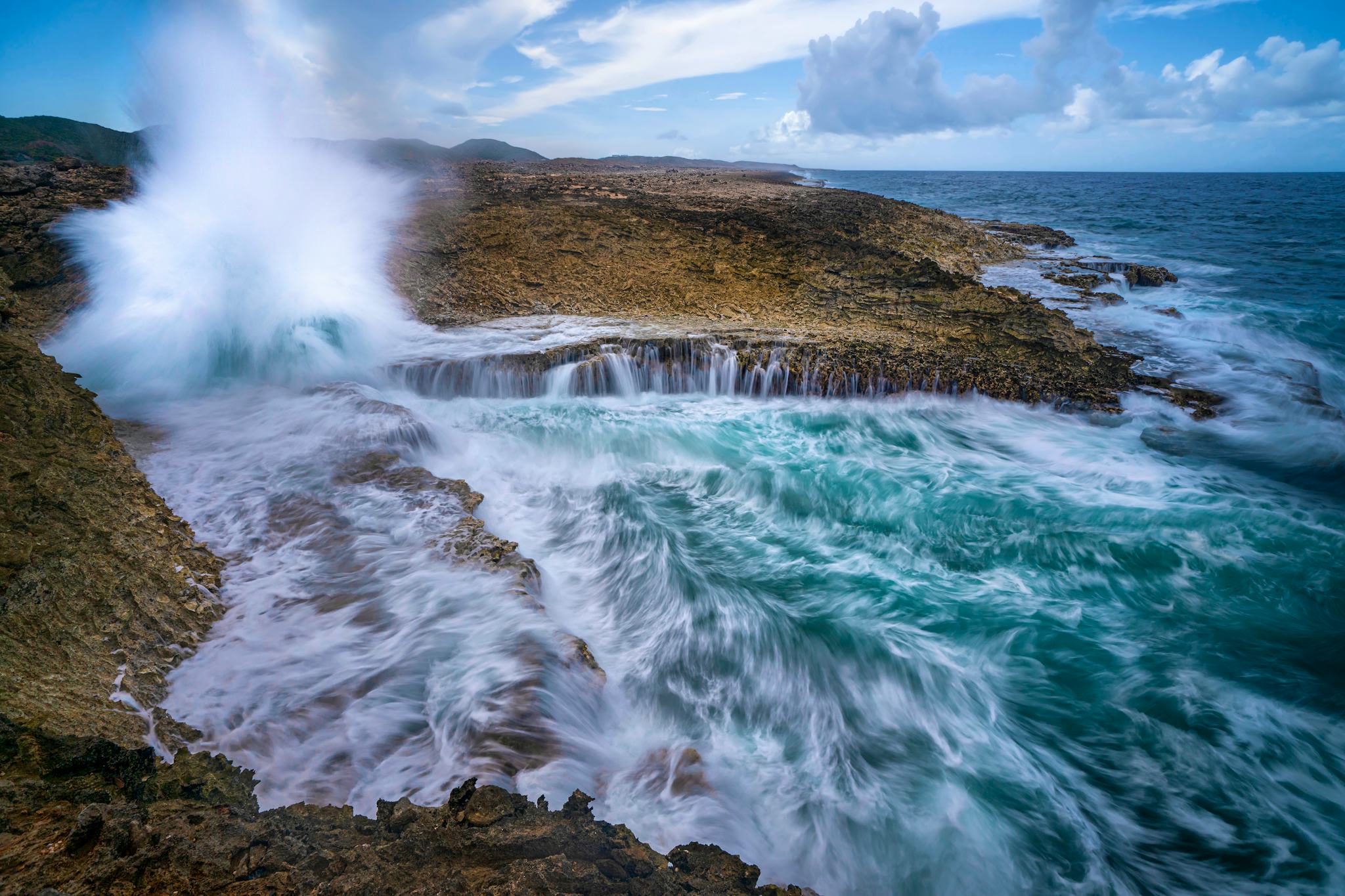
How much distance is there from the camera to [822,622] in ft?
14.7

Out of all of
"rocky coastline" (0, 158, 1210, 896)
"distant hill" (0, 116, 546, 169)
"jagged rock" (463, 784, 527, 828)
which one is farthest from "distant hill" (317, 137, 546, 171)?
"jagged rock" (463, 784, 527, 828)

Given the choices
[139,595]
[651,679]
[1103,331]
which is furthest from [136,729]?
[1103,331]

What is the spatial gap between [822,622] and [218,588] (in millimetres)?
3928

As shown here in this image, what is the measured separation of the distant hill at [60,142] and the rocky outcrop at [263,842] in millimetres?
17261

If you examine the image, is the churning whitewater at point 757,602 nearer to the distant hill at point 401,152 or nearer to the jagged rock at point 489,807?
the jagged rock at point 489,807

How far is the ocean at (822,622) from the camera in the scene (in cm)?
302

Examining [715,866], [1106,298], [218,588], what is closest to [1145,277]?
[1106,298]

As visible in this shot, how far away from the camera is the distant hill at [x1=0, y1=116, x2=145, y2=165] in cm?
1656

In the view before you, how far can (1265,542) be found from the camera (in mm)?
5492

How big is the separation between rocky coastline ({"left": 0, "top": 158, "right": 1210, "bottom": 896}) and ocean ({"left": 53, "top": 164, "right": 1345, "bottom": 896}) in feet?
1.06

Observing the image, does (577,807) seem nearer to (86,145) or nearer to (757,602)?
(757,602)

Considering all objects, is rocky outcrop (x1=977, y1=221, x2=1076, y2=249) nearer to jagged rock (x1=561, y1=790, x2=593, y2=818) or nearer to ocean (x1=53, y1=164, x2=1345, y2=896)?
ocean (x1=53, y1=164, x2=1345, y2=896)

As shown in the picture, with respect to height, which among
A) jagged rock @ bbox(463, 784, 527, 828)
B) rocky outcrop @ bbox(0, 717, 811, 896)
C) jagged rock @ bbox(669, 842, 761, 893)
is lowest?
jagged rock @ bbox(669, 842, 761, 893)

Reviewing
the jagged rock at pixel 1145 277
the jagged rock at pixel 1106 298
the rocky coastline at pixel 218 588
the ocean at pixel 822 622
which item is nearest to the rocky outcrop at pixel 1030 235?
the jagged rock at pixel 1145 277
